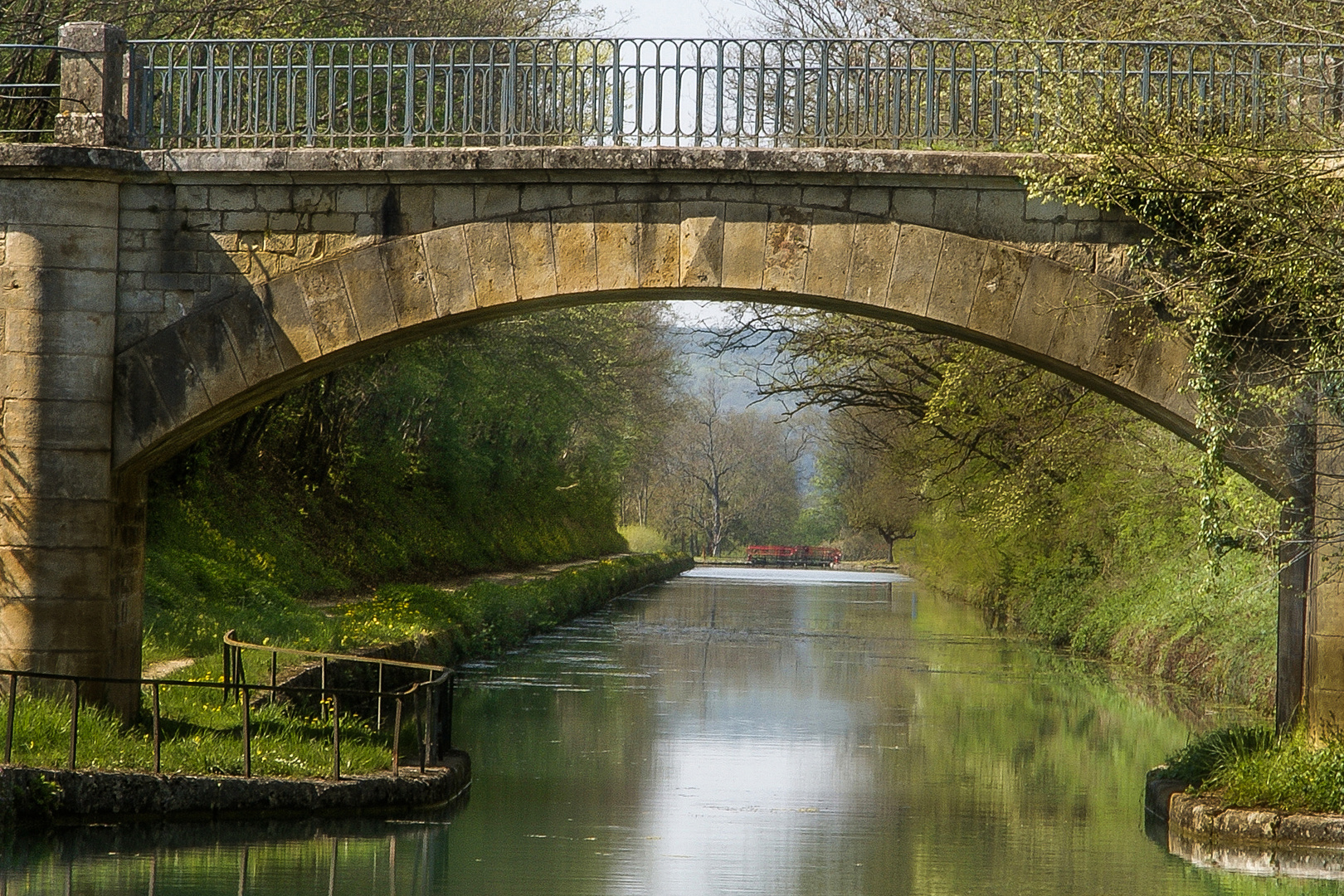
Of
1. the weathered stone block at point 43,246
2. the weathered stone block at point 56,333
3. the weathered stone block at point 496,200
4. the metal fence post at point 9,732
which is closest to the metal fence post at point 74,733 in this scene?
the metal fence post at point 9,732

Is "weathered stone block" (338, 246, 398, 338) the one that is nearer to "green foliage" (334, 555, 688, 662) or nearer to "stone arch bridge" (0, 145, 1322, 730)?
"stone arch bridge" (0, 145, 1322, 730)

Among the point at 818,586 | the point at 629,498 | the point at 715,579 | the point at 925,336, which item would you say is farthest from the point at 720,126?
the point at 629,498

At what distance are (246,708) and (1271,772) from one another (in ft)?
21.0

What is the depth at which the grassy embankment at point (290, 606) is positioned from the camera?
968 centimetres

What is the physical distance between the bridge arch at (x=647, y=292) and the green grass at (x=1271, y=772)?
168cm

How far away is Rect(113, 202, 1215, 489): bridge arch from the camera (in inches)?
374

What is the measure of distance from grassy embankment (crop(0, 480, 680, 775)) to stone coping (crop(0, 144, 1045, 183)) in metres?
3.47

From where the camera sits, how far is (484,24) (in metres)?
21.8

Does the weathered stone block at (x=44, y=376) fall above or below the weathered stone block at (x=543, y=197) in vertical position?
below

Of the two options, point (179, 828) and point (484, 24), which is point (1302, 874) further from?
point (484, 24)

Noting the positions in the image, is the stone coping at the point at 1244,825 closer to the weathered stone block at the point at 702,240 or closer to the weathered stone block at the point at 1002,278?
the weathered stone block at the point at 1002,278

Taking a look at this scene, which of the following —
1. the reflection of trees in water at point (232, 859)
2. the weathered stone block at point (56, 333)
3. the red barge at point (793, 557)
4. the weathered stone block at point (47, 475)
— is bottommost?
the red barge at point (793, 557)

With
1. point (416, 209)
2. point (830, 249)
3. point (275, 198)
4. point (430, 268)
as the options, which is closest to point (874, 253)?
point (830, 249)

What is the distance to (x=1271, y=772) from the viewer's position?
947 centimetres
